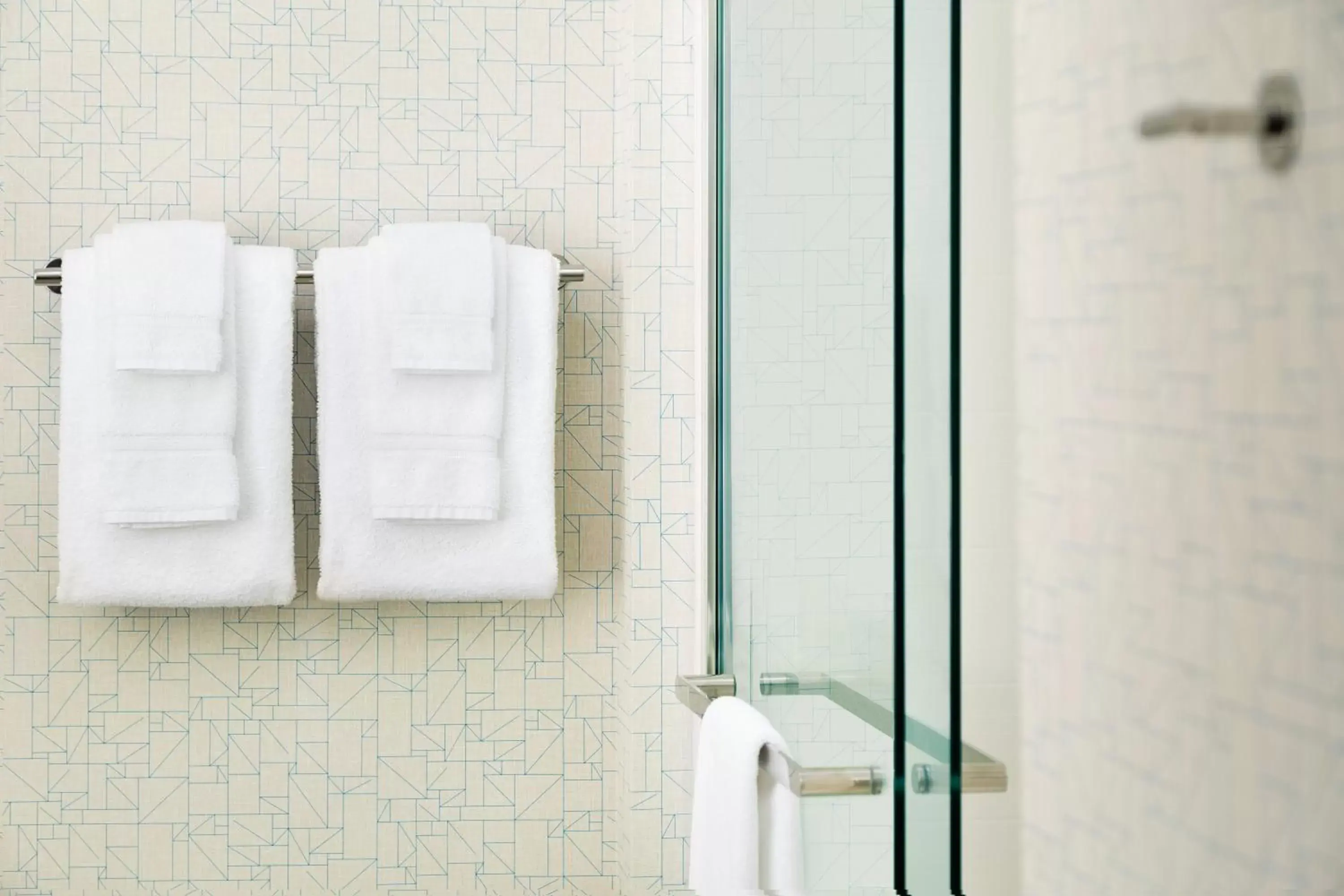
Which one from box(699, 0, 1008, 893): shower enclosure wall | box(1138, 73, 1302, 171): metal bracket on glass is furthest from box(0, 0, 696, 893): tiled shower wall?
box(1138, 73, 1302, 171): metal bracket on glass

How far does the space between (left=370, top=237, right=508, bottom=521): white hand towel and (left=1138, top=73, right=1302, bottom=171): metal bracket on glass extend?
3.22 ft

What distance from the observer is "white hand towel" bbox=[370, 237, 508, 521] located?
1236 mm

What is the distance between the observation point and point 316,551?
54.2 inches

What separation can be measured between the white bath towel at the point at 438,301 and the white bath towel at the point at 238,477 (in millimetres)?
129

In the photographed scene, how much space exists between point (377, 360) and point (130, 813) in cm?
63

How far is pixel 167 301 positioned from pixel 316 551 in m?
0.34

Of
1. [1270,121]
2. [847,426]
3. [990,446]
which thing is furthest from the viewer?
[847,426]

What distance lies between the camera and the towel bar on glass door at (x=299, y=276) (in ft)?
4.10

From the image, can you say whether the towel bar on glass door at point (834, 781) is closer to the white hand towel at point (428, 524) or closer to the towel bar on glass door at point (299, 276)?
the white hand towel at point (428, 524)

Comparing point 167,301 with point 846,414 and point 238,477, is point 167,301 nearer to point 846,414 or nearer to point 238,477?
point 238,477

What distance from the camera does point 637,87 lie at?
1.32 meters

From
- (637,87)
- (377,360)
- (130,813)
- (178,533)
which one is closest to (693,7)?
(637,87)

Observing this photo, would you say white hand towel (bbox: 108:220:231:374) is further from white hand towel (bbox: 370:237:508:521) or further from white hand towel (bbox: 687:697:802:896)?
white hand towel (bbox: 687:697:802:896)

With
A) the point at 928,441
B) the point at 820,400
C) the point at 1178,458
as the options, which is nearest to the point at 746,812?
the point at 820,400
